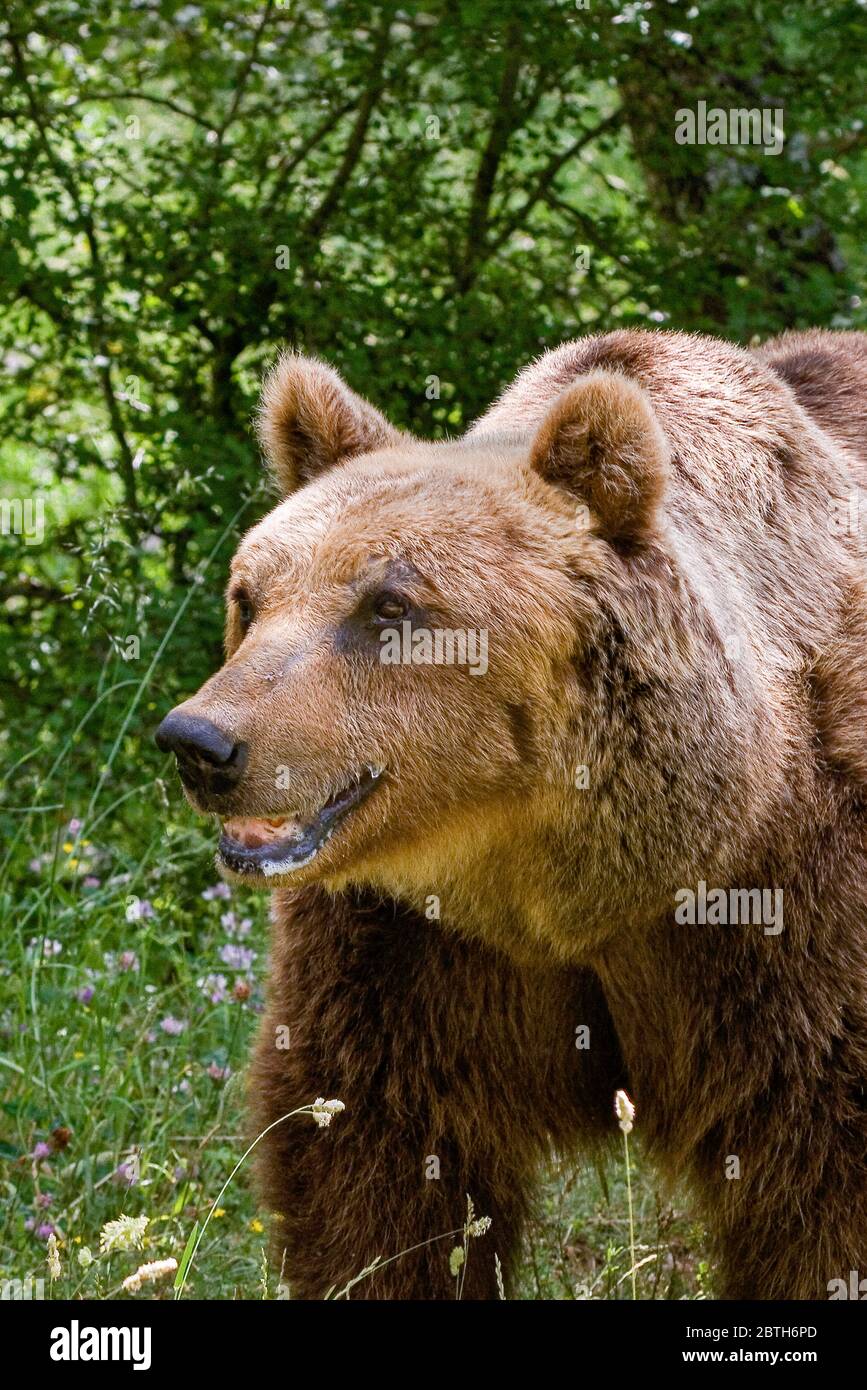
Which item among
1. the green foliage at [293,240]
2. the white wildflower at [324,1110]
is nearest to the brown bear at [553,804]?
the white wildflower at [324,1110]

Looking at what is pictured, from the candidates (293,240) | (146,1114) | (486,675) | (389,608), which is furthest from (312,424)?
(293,240)

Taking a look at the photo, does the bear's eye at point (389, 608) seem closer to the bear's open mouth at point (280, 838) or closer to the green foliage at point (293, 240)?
the bear's open mouth at point (280, 838)

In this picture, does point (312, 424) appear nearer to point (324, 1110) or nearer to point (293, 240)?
point (324, 1110)

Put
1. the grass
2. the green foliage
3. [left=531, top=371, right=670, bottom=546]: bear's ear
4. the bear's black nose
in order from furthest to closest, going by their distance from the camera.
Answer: the green foliage, the grass, [left=531, top=371, right=670, bottom=546]: bear's ear, the bear's black nose

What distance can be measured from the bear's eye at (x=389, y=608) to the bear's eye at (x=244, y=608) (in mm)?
292

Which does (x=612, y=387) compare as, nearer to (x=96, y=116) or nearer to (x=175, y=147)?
(x=175, y=147)

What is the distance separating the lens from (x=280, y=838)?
3213mm

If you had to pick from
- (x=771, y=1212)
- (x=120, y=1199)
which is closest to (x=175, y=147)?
(x=120, y=1199)

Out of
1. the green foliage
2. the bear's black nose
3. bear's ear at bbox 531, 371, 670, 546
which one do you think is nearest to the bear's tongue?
the bear's black nose

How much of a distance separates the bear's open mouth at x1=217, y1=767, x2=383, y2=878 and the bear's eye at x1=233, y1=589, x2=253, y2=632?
420 millimetres

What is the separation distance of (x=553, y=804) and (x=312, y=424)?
1.01 meters

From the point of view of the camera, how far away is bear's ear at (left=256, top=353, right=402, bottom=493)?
3830 millimetres

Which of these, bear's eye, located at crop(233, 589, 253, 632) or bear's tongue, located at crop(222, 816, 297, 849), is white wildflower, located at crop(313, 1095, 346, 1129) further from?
bear's eye, located at crop(233, 589, 253, 632)

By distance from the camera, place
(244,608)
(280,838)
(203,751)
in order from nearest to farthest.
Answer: (203,751), (280,838), (244,608)
